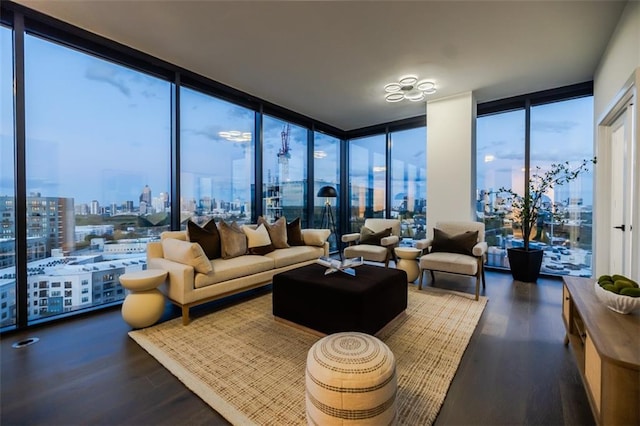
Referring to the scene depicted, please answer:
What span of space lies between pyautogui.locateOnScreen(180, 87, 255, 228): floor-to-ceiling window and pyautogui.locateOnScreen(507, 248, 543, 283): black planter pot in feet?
13.6

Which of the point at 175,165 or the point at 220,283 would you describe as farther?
the point at 175,165

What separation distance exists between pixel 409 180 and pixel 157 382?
5097mm

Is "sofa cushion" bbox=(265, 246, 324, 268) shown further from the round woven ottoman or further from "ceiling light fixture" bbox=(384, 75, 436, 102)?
"ceiling light fixture" bbox=(384, 75, 436, 102)

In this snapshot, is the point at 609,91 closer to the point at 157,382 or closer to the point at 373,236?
the point at 373,236

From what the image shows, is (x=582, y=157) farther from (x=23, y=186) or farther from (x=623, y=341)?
(x=23, y=186)

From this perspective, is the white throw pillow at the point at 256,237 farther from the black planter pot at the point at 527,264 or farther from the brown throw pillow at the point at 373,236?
the black planter pot at the point at 527,264

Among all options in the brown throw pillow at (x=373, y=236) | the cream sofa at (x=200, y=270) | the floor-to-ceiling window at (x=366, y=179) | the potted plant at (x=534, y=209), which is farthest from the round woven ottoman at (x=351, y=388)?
Answer: the floor-to-ceiling window at (x=366, y=179)

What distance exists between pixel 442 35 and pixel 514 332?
2923mm

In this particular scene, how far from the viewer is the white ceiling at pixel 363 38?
243 centimetres

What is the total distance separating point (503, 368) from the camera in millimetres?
1915

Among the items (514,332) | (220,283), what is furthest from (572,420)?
(220,283)

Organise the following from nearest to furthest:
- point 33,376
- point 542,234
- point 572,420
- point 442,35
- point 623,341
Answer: point 623,341, point 572,420, point 33,376, point 442,35, point 542,234

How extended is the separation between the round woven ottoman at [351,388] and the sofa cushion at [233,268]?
1762 millimetres

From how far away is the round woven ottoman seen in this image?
1195 millimetres
